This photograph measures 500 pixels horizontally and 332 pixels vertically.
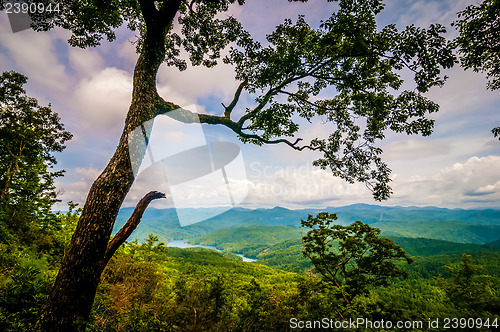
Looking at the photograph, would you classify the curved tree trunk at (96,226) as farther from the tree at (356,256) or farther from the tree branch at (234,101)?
the tree at (356,256)

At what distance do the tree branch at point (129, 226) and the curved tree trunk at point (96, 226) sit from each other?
262 mm

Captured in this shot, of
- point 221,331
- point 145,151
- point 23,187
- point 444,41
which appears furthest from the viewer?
point 23,187

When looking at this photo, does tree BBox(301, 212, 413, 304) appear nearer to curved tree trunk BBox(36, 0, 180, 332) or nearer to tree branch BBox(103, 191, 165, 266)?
tree branch BBox(103, 191, 165, 266)

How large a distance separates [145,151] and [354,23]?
5.99 metres

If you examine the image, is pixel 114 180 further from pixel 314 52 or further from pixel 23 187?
pixel 23 187

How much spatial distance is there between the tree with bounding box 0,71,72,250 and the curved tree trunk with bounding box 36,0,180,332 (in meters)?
6.82

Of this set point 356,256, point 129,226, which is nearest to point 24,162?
point 129,226

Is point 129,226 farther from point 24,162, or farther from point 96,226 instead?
point 24,162

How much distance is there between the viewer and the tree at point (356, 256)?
4.32 m

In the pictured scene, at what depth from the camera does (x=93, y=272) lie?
2816mm

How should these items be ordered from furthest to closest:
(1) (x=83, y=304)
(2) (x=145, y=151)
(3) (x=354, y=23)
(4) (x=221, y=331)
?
(3) (x=354, y=23) < (2) (x=145, y=151) < (4) (x=221, y=331) < (1) (x=83, y=304)

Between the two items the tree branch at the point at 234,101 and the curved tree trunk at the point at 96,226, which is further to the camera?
the tree branch at the point at 234,101

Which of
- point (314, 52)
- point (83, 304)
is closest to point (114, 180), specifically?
point (83, 304)

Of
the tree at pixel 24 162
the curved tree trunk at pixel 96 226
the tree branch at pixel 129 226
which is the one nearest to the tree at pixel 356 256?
the tree branch at pixel 129 226
